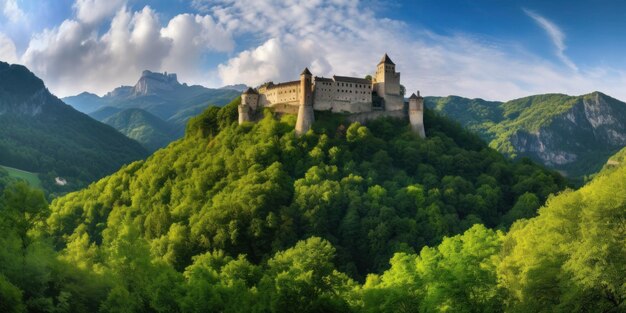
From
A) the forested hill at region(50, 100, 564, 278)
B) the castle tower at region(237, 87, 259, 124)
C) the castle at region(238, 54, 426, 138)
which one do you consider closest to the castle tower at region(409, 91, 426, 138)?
the castle at region(238, 54, 426, 138)

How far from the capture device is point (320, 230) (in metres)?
77.9

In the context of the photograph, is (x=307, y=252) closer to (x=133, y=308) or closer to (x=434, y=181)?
(x=133, y=308)

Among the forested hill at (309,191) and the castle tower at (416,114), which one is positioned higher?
the castle tower at (416,114)

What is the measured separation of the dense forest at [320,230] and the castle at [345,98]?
2672 millimetres

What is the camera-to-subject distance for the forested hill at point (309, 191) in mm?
76438

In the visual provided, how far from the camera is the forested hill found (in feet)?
251

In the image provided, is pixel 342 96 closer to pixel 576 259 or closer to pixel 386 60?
pixel 386 60

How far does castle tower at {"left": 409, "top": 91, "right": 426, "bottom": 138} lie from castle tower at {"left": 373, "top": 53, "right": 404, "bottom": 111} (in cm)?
225

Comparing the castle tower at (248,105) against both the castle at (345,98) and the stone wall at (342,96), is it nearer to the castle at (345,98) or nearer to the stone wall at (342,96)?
the castle at (345,98)

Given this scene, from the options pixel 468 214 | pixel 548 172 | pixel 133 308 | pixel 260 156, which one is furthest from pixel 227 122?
pixel 133 308

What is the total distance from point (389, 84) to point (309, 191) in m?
32.2

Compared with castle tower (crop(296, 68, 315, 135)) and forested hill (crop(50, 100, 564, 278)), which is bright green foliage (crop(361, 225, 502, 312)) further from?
castle tower (crop(296, 68, 315, 135))

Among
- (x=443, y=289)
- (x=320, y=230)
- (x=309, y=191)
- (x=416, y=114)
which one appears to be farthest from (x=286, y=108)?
(x=443, y=289)

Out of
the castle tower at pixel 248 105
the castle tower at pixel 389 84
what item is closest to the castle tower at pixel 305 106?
the castle tower at pixel 248 105
